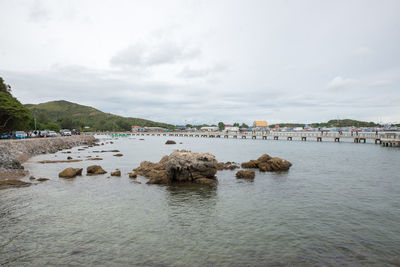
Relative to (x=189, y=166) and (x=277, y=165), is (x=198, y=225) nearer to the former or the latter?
(x=189, y=166)

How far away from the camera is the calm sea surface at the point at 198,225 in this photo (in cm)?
1049

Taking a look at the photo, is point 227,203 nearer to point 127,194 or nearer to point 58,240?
point 127,194

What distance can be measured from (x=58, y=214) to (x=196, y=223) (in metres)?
8.45

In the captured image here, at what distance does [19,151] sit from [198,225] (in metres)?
44.7

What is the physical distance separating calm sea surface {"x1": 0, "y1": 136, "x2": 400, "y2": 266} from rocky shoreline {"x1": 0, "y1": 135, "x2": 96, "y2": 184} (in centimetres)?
653

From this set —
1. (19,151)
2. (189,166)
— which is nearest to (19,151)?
(19,151)

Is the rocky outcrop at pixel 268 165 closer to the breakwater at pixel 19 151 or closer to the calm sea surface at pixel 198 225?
the calm sea surface at pixel 198 225

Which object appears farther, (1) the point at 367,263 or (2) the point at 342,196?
(2) the point at 342,196

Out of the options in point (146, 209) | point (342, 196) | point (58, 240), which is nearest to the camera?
point (58, 240)

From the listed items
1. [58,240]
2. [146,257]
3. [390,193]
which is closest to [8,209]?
[58,240]

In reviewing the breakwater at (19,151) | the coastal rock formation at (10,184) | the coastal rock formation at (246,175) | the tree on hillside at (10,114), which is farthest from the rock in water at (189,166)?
the tree on hillside at (10,114)

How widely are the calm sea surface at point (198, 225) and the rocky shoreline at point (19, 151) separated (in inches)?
257

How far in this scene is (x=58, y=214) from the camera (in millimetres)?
15422

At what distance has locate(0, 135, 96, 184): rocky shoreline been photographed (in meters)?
26.9
